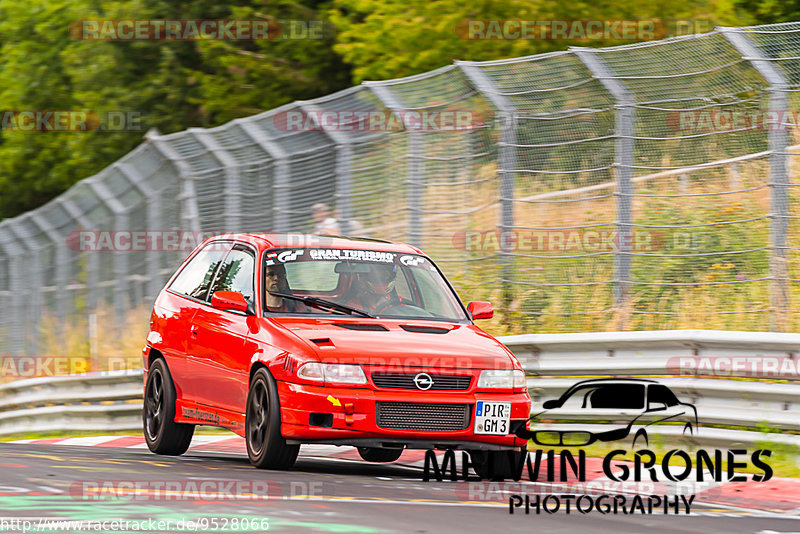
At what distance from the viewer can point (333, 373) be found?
29.6 feet

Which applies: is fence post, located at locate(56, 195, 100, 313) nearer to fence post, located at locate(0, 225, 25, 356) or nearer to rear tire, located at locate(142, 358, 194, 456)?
fence post, located at locate(0, 225, 25, 356)

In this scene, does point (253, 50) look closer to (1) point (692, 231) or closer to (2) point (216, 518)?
(1) point (692, 231)

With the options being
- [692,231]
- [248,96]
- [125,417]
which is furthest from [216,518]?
[248,96]

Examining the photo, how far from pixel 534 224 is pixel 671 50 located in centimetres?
211

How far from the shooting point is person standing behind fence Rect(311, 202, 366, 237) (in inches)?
614

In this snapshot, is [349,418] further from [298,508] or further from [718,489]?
[718,489]

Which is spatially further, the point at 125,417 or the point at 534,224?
the point at 125,417

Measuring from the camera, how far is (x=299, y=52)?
33281 mm

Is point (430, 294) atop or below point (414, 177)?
below

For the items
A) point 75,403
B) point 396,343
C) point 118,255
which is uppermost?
point 118,255

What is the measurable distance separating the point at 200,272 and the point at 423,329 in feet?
8.13
